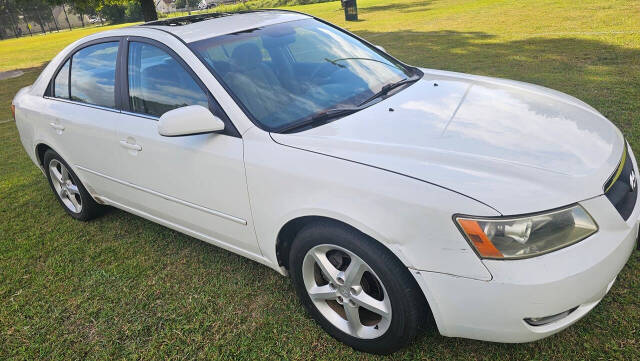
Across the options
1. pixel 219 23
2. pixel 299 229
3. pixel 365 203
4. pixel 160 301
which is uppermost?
pixel 219 23

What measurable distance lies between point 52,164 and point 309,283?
3081 mm

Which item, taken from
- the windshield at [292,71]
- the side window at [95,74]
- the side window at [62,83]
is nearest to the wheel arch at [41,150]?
the side window at [62,83]

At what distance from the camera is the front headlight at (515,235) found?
1.70 metres

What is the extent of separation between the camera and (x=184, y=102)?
8.76 ft

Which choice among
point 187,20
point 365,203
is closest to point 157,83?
point 187,20

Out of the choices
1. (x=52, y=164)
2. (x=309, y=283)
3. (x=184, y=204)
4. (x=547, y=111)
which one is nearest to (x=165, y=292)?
(x=184, y=204)

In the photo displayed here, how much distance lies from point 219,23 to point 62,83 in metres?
1.64

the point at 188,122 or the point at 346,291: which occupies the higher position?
the point at 188,122

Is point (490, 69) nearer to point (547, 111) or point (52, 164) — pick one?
point (547, 111)

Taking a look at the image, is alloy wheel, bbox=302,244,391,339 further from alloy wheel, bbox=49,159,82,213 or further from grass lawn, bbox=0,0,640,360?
alloy wheel, bbox=49,159,82,213

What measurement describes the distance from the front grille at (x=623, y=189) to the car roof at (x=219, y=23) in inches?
90.6

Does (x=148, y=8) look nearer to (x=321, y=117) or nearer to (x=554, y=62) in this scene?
(x=554, y=62)

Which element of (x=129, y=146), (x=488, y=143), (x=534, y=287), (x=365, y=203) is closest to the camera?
(x=534, y=287)

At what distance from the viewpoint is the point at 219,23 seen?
120 inches
